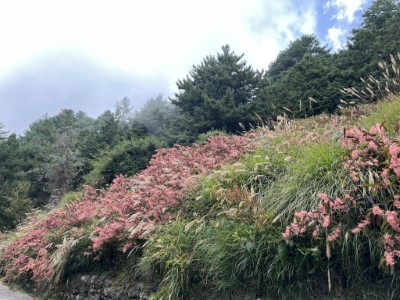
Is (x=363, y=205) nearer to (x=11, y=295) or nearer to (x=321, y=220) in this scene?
(x=321, y=220)

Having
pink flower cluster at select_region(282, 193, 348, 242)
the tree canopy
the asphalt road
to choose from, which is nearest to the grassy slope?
pink flower cluster at select_region(282, 193, 348, 242)

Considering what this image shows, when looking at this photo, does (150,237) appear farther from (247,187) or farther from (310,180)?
(310,180)

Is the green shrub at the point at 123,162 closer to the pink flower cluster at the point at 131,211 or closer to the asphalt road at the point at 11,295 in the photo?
the pink flower cluster at the point at 131,211

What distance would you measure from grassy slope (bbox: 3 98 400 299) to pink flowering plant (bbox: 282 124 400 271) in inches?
3.6

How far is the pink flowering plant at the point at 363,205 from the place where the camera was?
8.75ft

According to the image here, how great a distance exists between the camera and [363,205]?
293cm

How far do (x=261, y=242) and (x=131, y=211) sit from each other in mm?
2781

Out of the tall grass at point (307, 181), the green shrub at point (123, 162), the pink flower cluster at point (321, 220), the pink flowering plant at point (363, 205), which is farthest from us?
the green shrub at point (123, 162)

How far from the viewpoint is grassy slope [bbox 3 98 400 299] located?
2896 millimetres

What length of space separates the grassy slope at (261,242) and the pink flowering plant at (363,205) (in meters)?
0.09

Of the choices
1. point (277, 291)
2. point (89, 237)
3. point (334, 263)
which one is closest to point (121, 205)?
point (89, 237)

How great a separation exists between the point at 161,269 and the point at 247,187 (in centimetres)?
141

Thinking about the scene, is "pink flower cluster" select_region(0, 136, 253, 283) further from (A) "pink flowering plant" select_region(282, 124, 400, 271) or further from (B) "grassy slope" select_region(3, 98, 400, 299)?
(A) "pink flowering plant" select_region(282, 124, 400, 271)

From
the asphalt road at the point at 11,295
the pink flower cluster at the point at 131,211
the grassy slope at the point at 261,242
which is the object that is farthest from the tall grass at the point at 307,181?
the asphalt road at the point at 11,295
